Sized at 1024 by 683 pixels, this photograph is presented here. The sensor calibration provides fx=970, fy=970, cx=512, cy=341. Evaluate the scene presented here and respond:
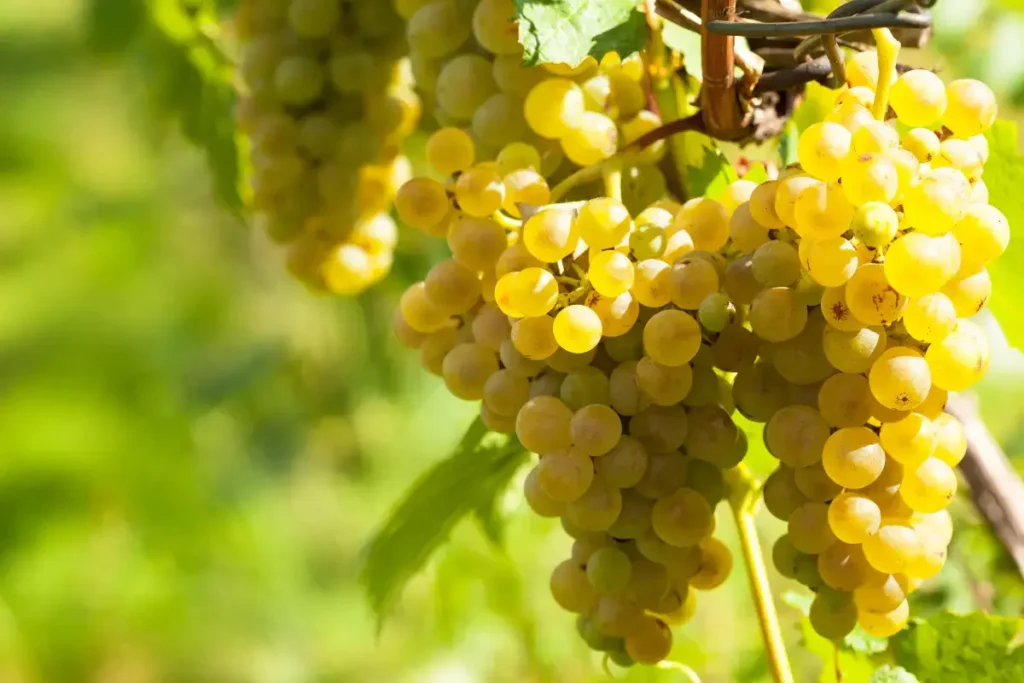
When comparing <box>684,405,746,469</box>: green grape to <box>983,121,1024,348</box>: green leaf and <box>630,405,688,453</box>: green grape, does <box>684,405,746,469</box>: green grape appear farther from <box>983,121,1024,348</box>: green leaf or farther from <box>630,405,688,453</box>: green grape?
Answer: <box>983,121,1024,348</box>: green leaf

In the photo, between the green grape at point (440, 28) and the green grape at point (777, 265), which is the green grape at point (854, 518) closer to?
the green grape at point (777, 265)

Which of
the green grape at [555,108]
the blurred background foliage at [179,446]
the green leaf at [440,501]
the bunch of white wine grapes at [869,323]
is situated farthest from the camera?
the blurred background foliage at [179,446]

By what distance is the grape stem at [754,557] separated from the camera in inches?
18.0

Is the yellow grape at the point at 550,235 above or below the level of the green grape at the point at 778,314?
above

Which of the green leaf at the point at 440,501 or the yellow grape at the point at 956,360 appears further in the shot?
the green leaf at the point at 440,501

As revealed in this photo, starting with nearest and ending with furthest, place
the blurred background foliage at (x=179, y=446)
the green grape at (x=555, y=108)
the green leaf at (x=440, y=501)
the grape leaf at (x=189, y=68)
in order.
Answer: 1. the green grape at (x=555, y=108)
2. the green leaf at (x=440, y=501)
3. the grape leaf at (x=189, y=68)
4. the blurred background foliage at (x=179, y=446)

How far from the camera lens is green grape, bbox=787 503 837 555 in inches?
15.1

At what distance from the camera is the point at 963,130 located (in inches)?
14.8

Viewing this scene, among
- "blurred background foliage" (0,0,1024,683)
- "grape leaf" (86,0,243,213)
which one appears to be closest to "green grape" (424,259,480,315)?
"grape leaf" (86,0,243,213)

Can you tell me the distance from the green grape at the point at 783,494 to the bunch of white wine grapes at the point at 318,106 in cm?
35

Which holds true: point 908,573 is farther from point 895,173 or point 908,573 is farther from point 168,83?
point 168,83

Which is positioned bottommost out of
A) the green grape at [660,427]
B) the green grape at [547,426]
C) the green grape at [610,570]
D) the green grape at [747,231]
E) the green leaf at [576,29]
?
the green grape at [610,570]

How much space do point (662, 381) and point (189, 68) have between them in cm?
61

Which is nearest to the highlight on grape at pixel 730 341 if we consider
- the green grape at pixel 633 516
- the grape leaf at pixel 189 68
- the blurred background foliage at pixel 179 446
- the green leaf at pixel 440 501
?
the green grape at pixel 633 516
